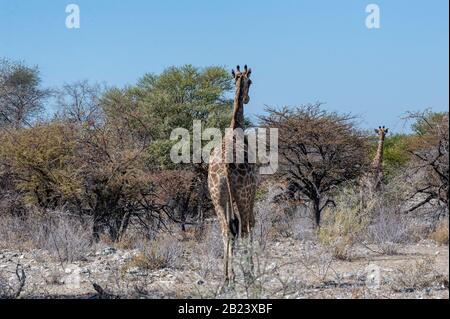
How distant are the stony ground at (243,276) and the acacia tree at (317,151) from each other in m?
3.37

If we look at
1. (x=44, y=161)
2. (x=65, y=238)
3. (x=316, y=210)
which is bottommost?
(x=65, y=238)

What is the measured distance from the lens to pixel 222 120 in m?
17.4

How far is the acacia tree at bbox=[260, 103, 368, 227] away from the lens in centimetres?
1452

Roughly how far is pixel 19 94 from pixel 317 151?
1366 centimetres

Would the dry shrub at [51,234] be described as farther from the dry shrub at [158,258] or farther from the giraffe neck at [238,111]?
the giraffe neck at [238,111]

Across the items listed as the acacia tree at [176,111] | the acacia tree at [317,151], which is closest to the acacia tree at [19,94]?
the acacia tree at [176,111]

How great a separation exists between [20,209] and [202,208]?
11.2 ft

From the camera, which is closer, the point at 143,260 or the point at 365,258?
the point at 143,260

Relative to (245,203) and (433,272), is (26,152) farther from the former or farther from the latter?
(433,272)

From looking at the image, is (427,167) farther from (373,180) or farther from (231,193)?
(231,193)

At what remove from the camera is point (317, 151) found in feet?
48.6

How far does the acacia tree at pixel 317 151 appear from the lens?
47.6 feet

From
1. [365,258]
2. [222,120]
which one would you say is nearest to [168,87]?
[222,120]

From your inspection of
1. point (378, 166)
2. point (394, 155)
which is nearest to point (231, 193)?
point (378, 166)
